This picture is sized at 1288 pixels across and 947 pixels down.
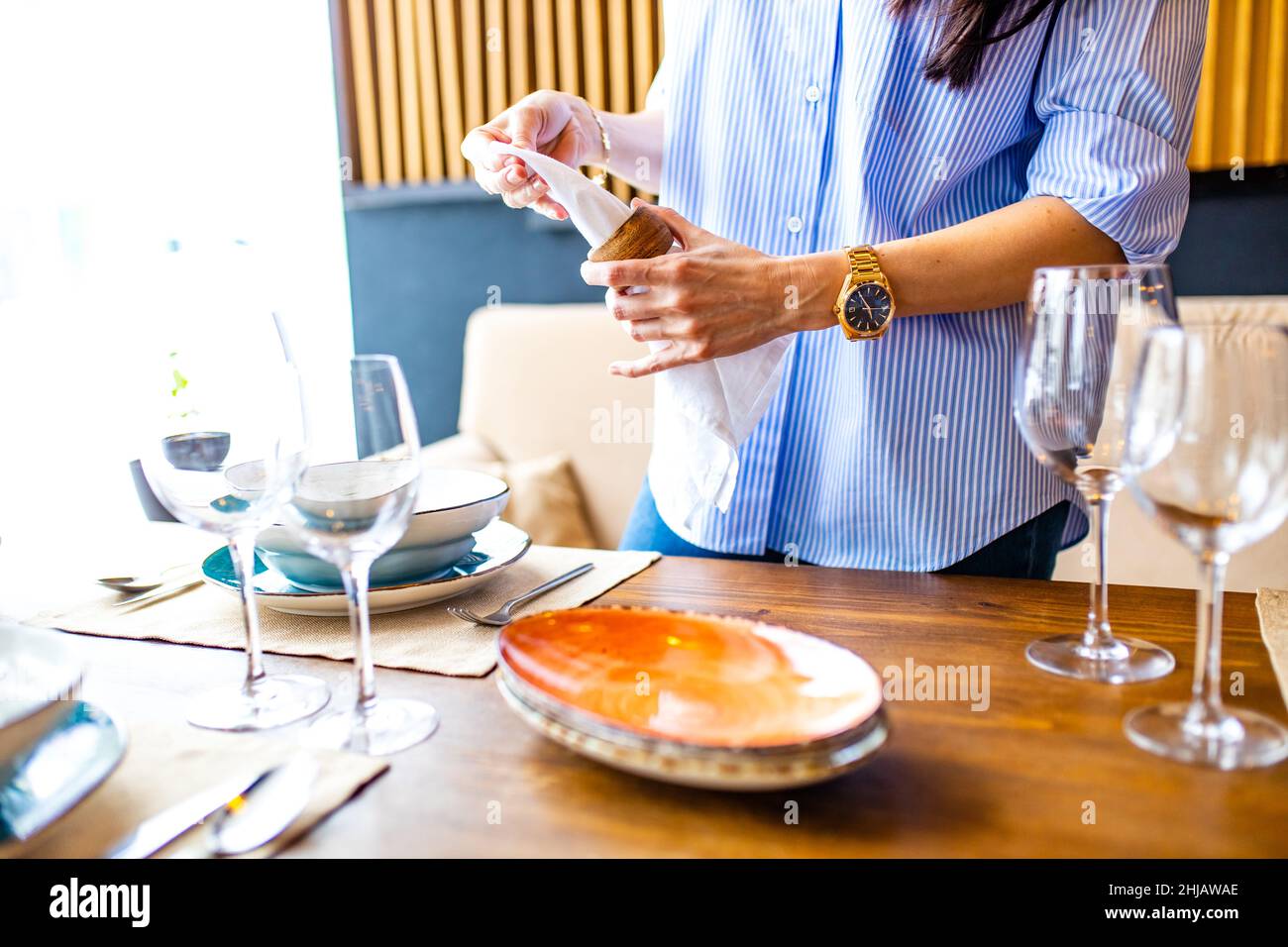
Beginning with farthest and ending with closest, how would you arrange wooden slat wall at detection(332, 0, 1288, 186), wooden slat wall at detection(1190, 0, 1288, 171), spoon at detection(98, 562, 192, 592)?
wooden slat wall at detection(332, 0, 1288, 186), wooden slat wall at detection(1190, 0, 1288, 171), spoon at detection(98, 562, 192, 592)

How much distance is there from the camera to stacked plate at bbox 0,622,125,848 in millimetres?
500

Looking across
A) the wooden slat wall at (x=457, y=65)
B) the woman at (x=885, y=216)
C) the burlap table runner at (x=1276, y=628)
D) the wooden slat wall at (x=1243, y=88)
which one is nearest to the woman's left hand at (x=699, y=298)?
the woman at (x=885, y=216)

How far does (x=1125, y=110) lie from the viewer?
0.93 m

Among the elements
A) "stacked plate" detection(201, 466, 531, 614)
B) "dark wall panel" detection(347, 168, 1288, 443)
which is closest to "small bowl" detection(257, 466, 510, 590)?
"stacked plate" detection(201, 466, 531, 614)

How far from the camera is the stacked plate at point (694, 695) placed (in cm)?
49

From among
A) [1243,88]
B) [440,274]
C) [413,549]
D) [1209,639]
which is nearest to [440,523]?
[413,549]

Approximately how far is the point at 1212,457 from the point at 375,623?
0.60 m

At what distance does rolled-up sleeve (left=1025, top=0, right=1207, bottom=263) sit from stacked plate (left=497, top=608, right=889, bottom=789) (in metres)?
0.57

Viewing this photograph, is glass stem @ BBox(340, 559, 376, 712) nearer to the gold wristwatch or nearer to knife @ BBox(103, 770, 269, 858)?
knife @ BBox(103, 770, 269, 858)

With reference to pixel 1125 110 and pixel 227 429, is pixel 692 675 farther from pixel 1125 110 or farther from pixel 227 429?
pixel 1125 110

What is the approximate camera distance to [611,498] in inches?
94.4

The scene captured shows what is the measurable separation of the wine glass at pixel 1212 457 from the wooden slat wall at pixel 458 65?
2270 millimetres

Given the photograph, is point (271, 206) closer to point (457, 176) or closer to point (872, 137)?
point (457, 176)

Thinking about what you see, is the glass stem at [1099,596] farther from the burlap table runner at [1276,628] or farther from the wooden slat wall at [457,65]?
the wooden slat wall at [457,65]
